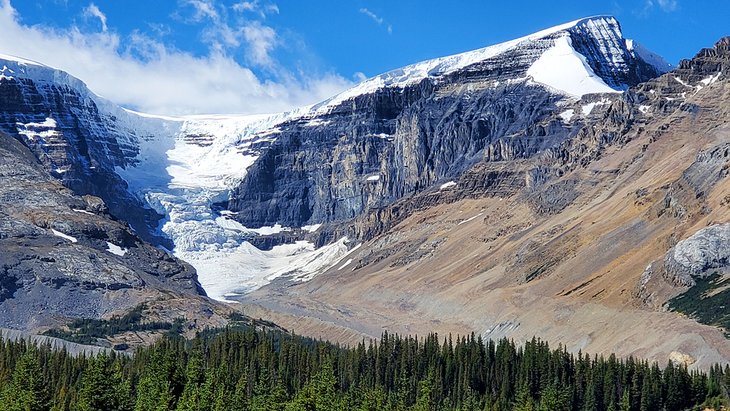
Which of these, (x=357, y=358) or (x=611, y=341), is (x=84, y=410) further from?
(x=611, y=341)

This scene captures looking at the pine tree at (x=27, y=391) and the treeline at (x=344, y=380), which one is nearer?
the pine tree at (x=27, y=391)

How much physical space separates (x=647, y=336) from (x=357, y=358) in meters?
49.9

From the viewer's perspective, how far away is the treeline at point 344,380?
121m

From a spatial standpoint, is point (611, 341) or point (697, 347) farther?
point (611, 341)

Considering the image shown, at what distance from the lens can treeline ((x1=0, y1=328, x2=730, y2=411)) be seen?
121m

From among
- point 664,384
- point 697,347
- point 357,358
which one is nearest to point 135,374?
point 357,358

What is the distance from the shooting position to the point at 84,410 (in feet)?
359

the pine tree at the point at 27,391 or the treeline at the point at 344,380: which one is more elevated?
A: the treeline at the point at 344,380

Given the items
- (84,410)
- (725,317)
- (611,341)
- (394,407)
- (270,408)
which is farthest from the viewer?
(611,341)

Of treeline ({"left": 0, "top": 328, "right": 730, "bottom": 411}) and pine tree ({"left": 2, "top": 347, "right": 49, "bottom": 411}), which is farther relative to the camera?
treeline ({"left": 0, "top": 328, "right": 730, "bottom": 411})

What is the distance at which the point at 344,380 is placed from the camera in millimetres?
164125

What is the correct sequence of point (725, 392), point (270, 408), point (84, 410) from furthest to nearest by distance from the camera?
point (725, 392), point (270, 408), point (84, 410)

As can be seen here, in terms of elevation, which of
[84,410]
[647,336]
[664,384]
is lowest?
[84,410]

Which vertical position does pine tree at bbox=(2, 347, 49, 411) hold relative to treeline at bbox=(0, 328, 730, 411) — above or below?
below
